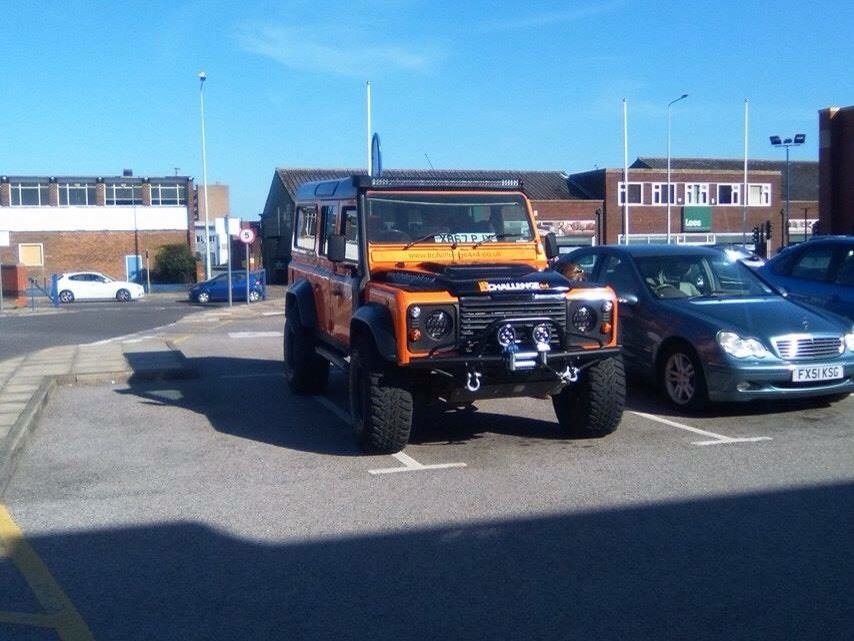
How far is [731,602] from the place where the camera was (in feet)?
16.0

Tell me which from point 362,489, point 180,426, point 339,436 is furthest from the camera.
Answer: point 180,426

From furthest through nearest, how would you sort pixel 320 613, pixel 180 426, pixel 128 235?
pixel 128 235 → pixel 180 426 → pixel 320 613

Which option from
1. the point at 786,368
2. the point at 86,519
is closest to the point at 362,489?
the point at 86,519

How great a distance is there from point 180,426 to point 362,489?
10.4 ft

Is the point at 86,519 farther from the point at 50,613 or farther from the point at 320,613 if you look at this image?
the point at 320,613

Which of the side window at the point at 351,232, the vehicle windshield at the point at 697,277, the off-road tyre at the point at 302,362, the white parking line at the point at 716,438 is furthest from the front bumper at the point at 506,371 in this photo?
the off-road tyre at the point at 302,362

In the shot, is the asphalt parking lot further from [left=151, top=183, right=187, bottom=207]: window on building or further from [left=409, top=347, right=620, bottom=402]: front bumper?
[left=151, top=183, right=187, bottom=207]: window on building

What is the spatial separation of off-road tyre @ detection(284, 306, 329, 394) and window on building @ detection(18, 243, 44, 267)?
170ft

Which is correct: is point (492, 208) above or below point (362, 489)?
above

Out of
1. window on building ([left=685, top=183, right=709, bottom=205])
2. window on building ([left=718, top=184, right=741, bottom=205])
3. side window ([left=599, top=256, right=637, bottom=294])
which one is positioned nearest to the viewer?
side window ([left=599, top=256, right=637, bottom=294])

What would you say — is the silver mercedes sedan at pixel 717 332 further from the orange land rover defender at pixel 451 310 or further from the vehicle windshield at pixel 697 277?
the orange land rover defender at pixel 451 310

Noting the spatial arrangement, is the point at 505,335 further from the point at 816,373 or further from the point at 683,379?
the point at 816,373

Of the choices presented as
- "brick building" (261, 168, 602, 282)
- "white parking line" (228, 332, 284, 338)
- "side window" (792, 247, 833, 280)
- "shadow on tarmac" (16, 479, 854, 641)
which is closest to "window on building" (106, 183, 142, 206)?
"brick building" (261, 168, 602, 282)

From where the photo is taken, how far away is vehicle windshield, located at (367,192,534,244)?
363 inches
